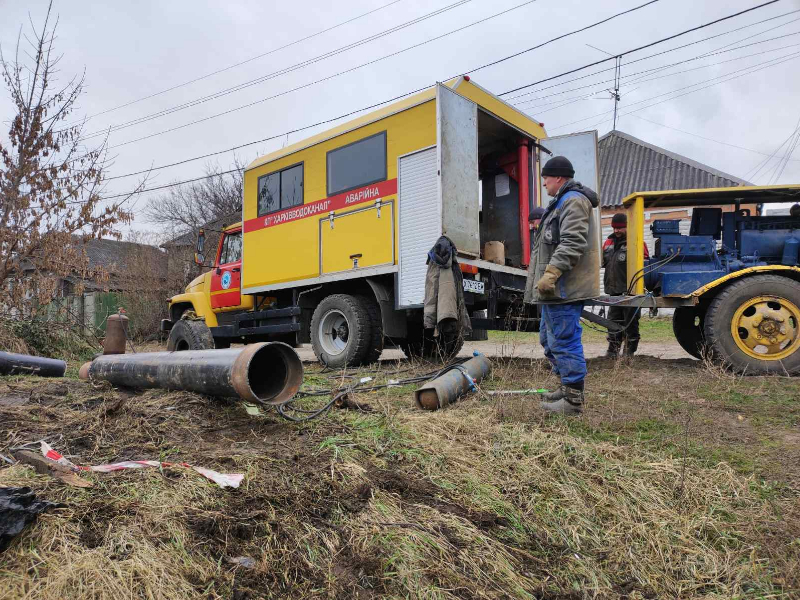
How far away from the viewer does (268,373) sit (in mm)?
3996

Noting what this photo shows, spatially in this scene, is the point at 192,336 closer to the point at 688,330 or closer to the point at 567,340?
the point at 567,340

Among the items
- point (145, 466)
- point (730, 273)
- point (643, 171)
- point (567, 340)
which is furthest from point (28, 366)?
point (643, 171)

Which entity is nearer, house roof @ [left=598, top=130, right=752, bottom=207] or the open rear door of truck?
the open rear door of truck

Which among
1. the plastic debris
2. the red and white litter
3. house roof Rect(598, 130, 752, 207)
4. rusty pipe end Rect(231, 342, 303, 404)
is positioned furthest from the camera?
house roof Rect(598, 130, 752, 207)

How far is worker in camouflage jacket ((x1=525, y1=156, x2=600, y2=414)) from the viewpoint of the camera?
3.94m

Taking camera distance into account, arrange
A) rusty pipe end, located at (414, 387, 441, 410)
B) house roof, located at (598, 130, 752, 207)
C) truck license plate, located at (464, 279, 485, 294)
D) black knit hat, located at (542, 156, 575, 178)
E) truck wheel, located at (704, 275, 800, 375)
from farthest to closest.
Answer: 1. house roof, located at (598, 130, 752, 207)
2. truck license plate, located at (464, 279, 485, 294)
3. truck wheel, located at (704, 275, 800, 375)
4. black knit hat, located at (542, 156, 575, 178)
5. rusty pipe end, located at (414, 387, 441, 410)

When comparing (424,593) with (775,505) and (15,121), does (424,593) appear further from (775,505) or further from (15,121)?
(15,121)

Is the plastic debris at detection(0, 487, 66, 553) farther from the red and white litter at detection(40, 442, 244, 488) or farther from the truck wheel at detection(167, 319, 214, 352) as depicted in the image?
the truck wheel at detection(167, 319, 214, 352)

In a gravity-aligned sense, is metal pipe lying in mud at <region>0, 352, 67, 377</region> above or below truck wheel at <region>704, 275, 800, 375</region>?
below

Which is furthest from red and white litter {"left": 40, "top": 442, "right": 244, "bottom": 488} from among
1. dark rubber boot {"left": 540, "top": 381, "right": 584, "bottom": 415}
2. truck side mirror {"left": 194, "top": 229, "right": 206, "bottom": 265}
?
truck side mirror {"left": 194, "top": 229, "right": 206, "bottom": 265}

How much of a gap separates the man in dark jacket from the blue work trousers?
2.88 meters

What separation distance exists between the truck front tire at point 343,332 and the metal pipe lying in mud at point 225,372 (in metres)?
2.95

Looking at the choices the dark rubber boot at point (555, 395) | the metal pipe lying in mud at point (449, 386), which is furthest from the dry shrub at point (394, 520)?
the metal pipe lying in mud at point (449, 386)

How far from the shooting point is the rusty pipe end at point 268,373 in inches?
135
